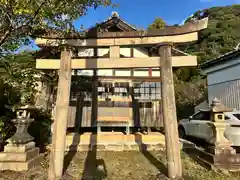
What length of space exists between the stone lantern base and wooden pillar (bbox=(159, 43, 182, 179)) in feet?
12.6

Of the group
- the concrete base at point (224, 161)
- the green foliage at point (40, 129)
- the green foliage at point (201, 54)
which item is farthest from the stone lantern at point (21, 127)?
the green foliage at point (201, 54)

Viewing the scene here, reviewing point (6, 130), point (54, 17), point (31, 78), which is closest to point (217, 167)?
point (54, 17)

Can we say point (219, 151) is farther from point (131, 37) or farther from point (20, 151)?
point (20, 151)

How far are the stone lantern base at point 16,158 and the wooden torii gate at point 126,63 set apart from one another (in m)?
1.31

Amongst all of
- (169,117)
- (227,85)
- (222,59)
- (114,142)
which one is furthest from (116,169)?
(222,59)

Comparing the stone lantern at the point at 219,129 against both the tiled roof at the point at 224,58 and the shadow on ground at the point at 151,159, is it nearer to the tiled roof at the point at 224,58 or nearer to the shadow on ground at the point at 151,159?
the shadow on ground at the point at 151,159

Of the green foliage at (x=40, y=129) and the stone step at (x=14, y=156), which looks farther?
the green foliage at (x=40, y=129)

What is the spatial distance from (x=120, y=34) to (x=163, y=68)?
4.80ft

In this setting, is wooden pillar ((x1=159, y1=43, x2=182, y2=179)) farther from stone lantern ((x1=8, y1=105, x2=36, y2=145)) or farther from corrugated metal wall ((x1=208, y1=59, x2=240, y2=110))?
corrugated metal wall ((x1=208, y1=59, x2=240, y2=110))

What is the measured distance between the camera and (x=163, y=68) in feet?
16.3

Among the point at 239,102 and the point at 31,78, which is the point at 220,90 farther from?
the point at 31,78

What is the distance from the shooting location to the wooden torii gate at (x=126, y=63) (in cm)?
472

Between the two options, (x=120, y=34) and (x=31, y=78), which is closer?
(x=120, y=34)

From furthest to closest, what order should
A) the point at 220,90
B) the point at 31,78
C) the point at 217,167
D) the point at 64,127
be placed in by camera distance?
the point at 220,90 → the point at 31,78 → the point at 217,167 → the point at 64,127
